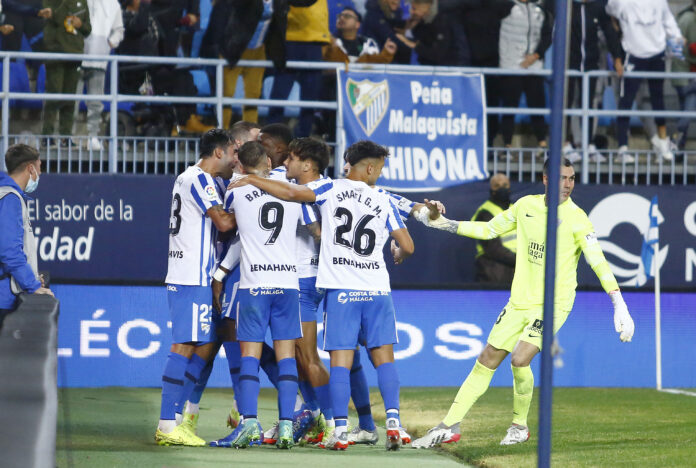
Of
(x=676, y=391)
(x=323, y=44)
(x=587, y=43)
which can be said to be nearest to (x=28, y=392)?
(x=323, y=44)

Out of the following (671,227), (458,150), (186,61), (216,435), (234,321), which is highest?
(186,61)

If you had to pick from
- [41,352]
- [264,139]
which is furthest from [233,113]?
[41,352]

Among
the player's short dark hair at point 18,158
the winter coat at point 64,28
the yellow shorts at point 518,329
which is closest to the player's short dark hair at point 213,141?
the player's short dark hair at point 18,158

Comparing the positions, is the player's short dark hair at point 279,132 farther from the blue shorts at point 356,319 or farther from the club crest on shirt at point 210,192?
the blue shorts at point 356,319

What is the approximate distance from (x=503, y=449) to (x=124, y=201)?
20.8ft

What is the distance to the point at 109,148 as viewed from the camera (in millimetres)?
13430

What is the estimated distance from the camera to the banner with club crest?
1371cm

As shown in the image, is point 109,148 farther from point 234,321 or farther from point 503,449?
point 503,449

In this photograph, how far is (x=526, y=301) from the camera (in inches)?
354

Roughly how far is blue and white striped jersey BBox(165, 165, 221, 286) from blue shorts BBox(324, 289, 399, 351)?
Result: 37.5 inches

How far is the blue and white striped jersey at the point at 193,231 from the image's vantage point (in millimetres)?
8641

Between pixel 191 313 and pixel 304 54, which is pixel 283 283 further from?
pixel 304 54

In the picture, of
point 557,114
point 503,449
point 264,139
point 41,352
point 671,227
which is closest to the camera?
point 557,114

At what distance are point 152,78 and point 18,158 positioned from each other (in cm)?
555
